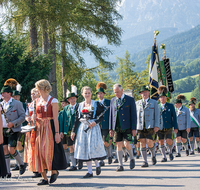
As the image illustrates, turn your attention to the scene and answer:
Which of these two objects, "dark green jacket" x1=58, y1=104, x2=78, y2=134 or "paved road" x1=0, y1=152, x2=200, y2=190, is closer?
"paved road" x1=0, y1=152, x2=200, y2=190

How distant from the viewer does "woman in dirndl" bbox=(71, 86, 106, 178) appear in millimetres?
6516

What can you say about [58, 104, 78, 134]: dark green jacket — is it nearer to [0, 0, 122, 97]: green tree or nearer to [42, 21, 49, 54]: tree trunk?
[0, 0, 122, 97]: green tree

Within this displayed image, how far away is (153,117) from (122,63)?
219ft

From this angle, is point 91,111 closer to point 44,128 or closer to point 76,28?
point 44,128

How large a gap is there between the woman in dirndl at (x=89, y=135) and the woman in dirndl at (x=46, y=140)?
876mm

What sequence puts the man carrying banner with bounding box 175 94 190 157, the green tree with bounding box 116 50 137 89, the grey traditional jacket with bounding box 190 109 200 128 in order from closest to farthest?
the man carrying banner with bounding box 175 94 190 157 < the grey traditional jacket with bounding box 190 109 200 128 < the green tree with bounding box 116 50 137 89

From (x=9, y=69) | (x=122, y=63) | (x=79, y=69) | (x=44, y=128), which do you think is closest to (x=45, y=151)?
(x=44, y=128)

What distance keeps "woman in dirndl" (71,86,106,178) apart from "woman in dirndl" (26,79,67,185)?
88 centimetres

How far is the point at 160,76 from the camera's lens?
52.4 ft

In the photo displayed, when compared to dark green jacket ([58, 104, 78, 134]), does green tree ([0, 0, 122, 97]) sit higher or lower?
higher

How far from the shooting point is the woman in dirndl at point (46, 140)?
5594 mm

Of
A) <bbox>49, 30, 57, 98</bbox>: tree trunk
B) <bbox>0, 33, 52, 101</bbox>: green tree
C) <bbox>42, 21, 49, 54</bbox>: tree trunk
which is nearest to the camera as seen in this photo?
<bbox>0, 33, 52, 101</bbox>: green tree

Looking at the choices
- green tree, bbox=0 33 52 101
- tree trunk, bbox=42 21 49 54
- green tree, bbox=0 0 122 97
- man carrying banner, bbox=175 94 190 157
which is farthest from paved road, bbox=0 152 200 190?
tree trunk, bbox=42 21 49 54

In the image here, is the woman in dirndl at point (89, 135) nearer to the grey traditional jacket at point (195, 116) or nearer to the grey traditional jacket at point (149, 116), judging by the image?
the grey traditional jacket at point (149, 116)
